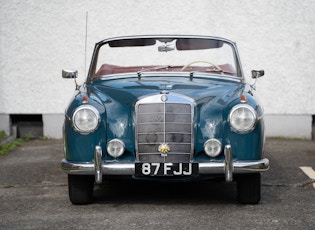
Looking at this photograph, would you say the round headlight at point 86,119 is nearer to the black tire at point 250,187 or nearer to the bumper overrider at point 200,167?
the bumper overrider at point 200,167

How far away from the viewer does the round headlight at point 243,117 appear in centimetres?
553

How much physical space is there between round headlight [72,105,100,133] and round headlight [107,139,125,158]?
0.17 metres

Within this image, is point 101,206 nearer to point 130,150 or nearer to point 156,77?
point 130,150

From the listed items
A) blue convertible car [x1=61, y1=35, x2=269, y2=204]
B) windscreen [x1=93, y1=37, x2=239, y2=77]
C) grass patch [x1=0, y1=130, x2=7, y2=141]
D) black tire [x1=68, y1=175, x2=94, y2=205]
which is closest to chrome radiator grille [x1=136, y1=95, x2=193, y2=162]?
blue convertible car [x1=61, y1=35, x2=269, y2=204]

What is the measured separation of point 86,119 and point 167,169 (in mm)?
707

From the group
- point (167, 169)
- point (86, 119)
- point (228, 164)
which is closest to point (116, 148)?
point (86, 119)

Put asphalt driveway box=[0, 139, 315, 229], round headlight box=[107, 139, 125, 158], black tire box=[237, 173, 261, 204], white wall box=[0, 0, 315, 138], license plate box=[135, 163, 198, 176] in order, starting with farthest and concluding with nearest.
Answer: white wall box=[0, 0, 315, 138], black tire box=[237, 173, 261, 204], round headlight box=[107, 139, 125, 158], license plate box=[135, 163, 198, 176], asphalt driveway box=[0, 139, 315, 229]

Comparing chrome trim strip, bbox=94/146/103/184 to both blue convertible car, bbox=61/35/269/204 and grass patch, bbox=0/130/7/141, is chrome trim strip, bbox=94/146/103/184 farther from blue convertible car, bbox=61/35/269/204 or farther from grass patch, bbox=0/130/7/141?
grass patch, bbox=0/130/7/141

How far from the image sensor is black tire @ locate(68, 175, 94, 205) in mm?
5738

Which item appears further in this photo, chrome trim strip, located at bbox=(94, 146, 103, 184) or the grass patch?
the grass patch

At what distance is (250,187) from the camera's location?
18.7 ft

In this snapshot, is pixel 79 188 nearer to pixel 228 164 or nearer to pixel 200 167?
pixel 200 167

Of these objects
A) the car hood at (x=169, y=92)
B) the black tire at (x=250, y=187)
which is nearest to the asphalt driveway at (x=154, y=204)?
the black tire at (x=250, y=187)

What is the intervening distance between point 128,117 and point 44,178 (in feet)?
6.26
